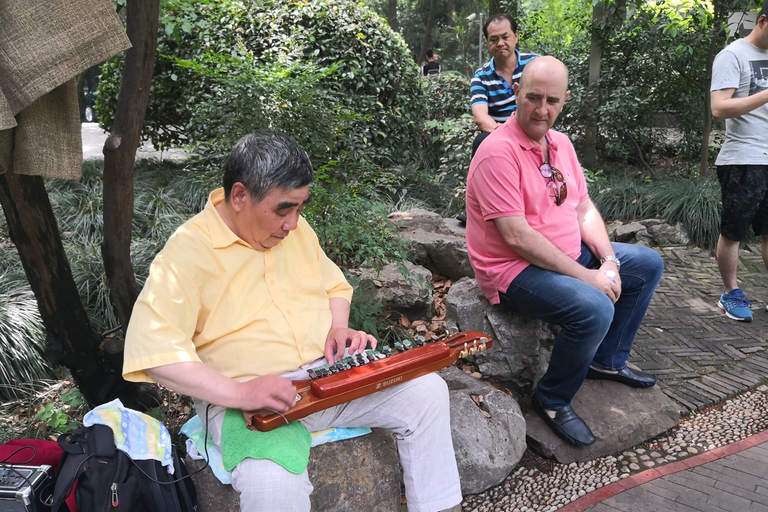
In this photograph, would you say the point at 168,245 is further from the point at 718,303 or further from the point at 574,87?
the point at 574,87

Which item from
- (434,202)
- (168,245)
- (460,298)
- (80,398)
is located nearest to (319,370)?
(168,245)

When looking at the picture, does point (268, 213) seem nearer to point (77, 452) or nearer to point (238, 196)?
point (238, 196)

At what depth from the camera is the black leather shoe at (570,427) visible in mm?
2756

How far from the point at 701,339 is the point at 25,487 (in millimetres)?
3941

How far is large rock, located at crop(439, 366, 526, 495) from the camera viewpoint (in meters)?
2.58

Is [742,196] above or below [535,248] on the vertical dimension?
below

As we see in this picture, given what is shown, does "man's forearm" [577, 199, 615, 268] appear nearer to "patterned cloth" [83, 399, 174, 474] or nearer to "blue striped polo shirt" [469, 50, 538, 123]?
"blue striped polo shirt" [469, 50, 538, 123]

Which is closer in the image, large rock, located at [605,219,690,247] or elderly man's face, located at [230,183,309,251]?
elderly man's face, located at [230,183,309,251]

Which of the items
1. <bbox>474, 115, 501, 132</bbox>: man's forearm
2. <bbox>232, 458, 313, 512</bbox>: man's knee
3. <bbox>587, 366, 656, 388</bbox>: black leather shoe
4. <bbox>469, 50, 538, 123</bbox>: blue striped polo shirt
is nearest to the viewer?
<bbox>232, 458, 313, 512</bbox>: man's knee

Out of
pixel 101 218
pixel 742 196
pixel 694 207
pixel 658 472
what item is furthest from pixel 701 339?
pixel 101 218

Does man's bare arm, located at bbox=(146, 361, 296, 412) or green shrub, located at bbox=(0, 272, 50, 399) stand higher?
man's bare arm, located at bbox=(146, 361, 296, 412)

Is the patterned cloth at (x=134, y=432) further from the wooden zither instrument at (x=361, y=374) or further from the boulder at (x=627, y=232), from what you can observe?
the boulder at (x=627, y=232)

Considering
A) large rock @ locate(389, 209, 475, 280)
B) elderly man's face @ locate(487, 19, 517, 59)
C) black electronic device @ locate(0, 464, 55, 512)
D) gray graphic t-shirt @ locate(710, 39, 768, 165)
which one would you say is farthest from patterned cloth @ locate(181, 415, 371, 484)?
gray graphic t-shirt @ locate(710, 39, 768, 165)

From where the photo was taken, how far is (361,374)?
197 cm
